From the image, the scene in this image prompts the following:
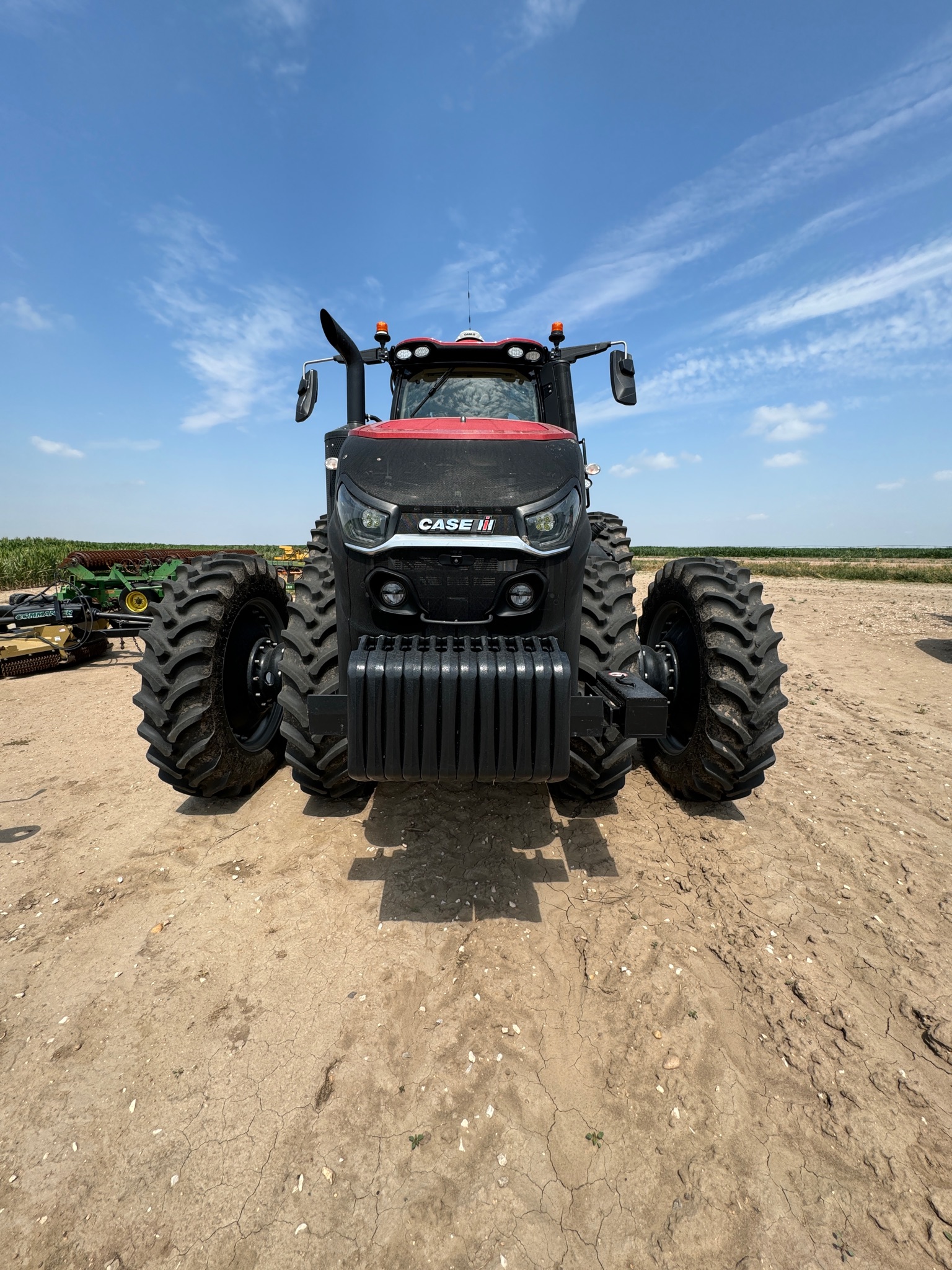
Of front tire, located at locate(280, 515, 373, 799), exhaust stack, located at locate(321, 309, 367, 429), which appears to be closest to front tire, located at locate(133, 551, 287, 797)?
front tire, located at locate(280, 515, 373, 799)

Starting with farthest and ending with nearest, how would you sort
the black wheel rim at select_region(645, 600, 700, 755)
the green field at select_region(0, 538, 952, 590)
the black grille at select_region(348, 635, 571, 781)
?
1. the green field at select_region(0, 538, 952, 590)
2. the black wheel rim at select_region(645, 600, 700, 755)
3. the black grille at select_region(348, 635, 571, 781)

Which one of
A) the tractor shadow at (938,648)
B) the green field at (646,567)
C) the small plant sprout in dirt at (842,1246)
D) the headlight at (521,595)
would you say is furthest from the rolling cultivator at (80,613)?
the tractor shadow at (938,648)

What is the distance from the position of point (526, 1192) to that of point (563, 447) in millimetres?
2751

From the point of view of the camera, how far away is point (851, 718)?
552 centimetres

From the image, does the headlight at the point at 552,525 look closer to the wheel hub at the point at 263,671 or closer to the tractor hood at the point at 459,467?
the tractor hood at the point at 459,467

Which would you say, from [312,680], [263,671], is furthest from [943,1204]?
[263,671]

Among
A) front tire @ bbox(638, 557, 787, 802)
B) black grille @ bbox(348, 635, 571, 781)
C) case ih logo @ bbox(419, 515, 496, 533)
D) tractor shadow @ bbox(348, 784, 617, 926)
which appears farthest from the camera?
front tire @ bbox(638, 557, 787, 802)

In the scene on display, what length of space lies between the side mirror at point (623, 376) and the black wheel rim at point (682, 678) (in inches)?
57.1

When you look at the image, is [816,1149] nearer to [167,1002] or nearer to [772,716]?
[772,716]

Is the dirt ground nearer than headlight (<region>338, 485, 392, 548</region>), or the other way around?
the dirt ground

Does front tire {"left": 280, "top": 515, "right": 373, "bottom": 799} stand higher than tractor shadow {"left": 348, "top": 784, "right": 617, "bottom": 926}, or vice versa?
front tire {"left": 280, "top": 515, "right": 373, "bottom": 799}

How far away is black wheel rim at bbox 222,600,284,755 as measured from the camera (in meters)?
3.79

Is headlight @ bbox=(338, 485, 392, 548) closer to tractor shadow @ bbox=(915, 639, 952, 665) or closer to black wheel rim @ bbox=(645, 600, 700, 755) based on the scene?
black wheel rim @ bbox=(645, 600, 700, 755)

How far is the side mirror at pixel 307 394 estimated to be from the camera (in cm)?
383
